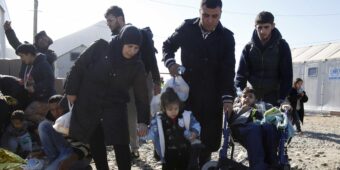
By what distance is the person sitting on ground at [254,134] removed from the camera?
4.39 m

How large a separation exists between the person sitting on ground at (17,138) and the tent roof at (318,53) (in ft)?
59.3

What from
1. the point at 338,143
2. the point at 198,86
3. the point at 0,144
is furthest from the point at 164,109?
the point at 338,143

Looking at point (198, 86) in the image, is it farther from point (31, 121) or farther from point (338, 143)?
point (338, 143)

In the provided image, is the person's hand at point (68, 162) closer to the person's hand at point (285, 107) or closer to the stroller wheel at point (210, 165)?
the stroller wheel at point (210, 165)

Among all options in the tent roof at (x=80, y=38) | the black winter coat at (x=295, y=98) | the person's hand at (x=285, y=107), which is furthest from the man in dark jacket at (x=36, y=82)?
the tent roof at (x=80, y=38)

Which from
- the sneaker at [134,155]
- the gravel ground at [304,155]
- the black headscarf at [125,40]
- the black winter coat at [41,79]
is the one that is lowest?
the gravel ground at [304,155]

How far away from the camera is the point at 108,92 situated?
4086 millimetres

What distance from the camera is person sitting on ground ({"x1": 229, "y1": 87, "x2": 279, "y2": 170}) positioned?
14.4 feet

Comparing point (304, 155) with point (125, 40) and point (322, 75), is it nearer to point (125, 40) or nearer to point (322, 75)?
point (125, 40)

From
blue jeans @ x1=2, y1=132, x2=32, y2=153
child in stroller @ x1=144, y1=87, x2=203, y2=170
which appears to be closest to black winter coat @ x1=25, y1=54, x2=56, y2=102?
blue jeans @ x1=2, y1=132, x2=32, y2=153

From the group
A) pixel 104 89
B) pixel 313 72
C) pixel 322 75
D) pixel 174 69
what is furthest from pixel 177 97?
pixel 313 72

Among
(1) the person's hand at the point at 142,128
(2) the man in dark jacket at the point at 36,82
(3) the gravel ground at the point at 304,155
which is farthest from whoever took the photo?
(3) the gravel ground at the point at 304,155

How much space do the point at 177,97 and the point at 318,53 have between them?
20216mm

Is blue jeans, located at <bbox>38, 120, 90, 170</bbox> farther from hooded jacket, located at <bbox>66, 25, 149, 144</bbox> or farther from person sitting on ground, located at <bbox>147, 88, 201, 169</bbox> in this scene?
person sitting on ground, located at <bbox>147, 88, 201, 169</bbox>
